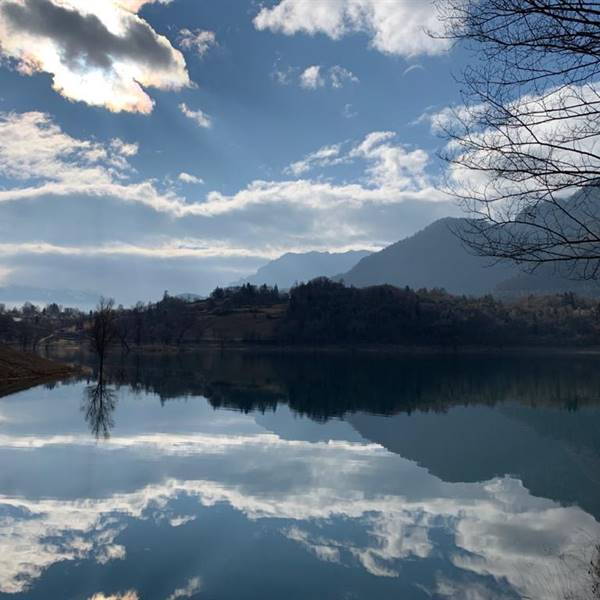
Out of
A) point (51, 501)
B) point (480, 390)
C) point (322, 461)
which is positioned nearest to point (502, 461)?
point (322, 461)

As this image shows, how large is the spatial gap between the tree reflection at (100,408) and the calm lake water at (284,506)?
289mm

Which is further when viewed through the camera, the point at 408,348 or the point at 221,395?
the point at 408,348

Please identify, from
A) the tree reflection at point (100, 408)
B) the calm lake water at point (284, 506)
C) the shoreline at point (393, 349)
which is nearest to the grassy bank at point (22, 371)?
the tree reflection at point (100, 408)

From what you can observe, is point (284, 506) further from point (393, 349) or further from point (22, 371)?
point (393, 349)

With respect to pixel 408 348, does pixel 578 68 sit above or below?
above

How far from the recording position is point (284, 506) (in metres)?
14.9

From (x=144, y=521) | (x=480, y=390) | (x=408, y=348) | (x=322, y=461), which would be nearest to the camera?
(x=144, y=521)

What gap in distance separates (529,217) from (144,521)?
35.1 ft

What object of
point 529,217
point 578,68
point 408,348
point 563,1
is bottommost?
point 408,348

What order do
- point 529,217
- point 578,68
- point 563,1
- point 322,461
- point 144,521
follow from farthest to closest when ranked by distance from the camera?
point 322,461
point 144,521
point 529,217
point 578,68
point 563,1

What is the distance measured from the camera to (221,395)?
151 feet

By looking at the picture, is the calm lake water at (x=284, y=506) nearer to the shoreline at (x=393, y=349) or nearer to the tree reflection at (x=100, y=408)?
the tree reflection at (x=100, y=408)

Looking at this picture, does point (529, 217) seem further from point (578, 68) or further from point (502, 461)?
point (502, 461)

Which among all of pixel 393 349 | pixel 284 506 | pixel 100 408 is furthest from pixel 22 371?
pixel 393 349
